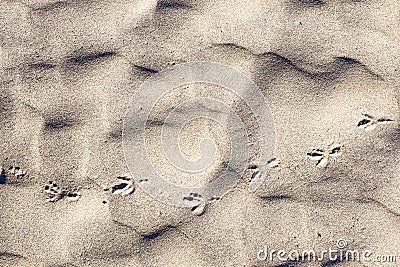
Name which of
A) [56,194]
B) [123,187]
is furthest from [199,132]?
[56,194]

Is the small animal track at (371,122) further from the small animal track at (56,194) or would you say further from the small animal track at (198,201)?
the small animal track at (56,194)

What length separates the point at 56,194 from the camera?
181cm

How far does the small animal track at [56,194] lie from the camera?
181 cm

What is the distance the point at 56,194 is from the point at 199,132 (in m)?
0.63

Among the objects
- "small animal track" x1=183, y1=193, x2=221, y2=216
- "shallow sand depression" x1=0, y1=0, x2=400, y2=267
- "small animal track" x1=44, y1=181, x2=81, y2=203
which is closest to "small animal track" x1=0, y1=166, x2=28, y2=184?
"shallow sand depression" x1=0, y1=0, x2=400, y2=267

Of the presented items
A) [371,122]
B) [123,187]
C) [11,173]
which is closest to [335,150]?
[371,122]

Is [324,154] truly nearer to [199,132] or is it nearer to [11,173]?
[199,132]

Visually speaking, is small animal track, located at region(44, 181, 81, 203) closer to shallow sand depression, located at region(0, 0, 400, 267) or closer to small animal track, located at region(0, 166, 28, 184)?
shallow sand depression, located at region(0, 0, 400, 267)

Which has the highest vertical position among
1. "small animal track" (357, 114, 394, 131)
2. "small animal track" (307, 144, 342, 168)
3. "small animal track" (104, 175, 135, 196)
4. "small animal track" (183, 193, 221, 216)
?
"small animal track" (357, 114, 394, 131)

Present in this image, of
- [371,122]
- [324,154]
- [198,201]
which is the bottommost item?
[198,201]

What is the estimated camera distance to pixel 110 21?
6.39 feet

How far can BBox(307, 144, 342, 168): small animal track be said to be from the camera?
1852 mm

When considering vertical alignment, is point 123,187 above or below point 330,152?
below

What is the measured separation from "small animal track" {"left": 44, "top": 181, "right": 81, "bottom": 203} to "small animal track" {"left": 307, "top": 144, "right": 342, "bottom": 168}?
0.97 metres
